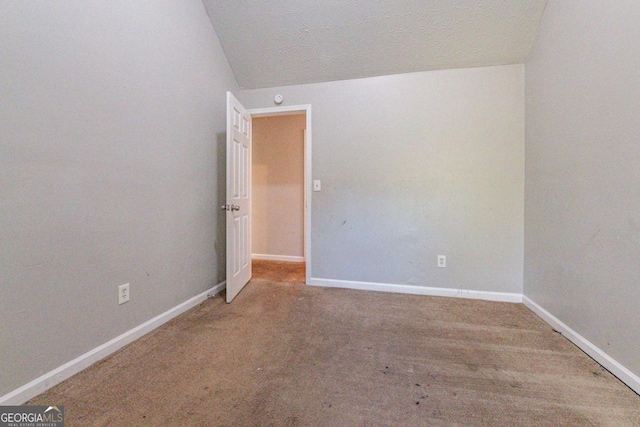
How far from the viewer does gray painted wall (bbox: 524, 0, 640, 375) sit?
1157 millimetres

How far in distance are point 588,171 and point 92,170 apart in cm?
292

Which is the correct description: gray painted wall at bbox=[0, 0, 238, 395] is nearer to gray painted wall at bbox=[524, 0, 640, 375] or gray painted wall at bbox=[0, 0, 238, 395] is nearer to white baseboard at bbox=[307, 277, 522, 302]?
white baseboard at bbox=[307, 277, 522, 302]

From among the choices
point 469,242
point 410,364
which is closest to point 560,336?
point 469,242

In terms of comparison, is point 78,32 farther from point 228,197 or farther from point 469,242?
point 469,242

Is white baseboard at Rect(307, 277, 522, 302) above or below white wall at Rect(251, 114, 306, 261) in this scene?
below

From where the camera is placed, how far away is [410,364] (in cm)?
128

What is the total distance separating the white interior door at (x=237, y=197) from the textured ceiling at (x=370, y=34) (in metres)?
0.69

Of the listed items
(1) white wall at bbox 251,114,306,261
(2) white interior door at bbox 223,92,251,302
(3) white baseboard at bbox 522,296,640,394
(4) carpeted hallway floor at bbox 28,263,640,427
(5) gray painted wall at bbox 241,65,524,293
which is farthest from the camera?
(1) white wall at bbox 251,114,306,261

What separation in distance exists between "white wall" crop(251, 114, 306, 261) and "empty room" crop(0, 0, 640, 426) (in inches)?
36.4

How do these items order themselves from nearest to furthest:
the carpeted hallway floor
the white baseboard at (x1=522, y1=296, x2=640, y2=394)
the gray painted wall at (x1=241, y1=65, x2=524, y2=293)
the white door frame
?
the carpeted hallway floor, the white baseboard at (x1=522, y1=296, x2=640, y2=394), the gray painted wall at (x1=241, y1=65, x2=524, y2=293), the white door frame

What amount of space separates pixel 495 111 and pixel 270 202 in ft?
9.95

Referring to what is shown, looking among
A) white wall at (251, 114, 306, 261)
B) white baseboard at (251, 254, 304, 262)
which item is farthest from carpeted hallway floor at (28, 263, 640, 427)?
white wall at (251, 114, 306, 261)

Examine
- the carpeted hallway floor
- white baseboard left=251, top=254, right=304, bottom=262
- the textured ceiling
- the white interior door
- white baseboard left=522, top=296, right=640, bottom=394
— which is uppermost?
the textured ceiling

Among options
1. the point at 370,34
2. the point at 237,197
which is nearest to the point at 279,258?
the point at 237,197
